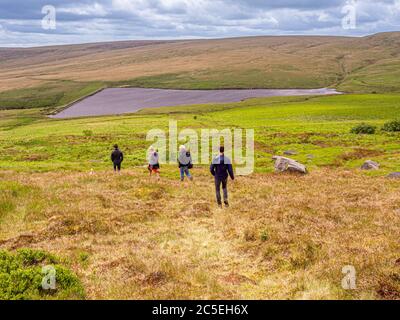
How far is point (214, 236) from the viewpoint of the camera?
16.4m

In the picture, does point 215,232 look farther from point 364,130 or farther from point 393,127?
point 393,127

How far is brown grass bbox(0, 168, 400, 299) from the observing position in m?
11.3

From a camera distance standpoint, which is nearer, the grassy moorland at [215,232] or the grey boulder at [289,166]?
the grassy moorland at [215,232]

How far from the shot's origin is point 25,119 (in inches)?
4535

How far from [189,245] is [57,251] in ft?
14.6

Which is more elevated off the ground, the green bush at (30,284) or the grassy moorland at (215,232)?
the green bush at (30,284)

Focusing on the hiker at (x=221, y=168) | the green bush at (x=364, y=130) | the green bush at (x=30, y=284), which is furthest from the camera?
the green bush at (x=364, y=130)

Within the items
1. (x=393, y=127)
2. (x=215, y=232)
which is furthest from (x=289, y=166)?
(x=393, y=127)

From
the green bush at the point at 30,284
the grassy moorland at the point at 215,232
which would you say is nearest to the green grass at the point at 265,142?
the grassy moorland at the point at 215,232

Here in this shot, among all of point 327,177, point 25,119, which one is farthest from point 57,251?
point 25,119

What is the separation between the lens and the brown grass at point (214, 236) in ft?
37.0

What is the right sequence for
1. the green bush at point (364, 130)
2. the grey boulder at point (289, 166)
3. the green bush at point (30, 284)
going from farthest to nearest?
1. the green bush at point (364, 130)
2. the grey boulder at point (289, 166)
3. the green bush at point (30, 284)

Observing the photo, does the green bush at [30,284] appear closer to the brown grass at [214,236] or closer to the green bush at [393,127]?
the brown grass at [214,236]

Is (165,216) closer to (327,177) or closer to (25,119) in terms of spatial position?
(327,177)
